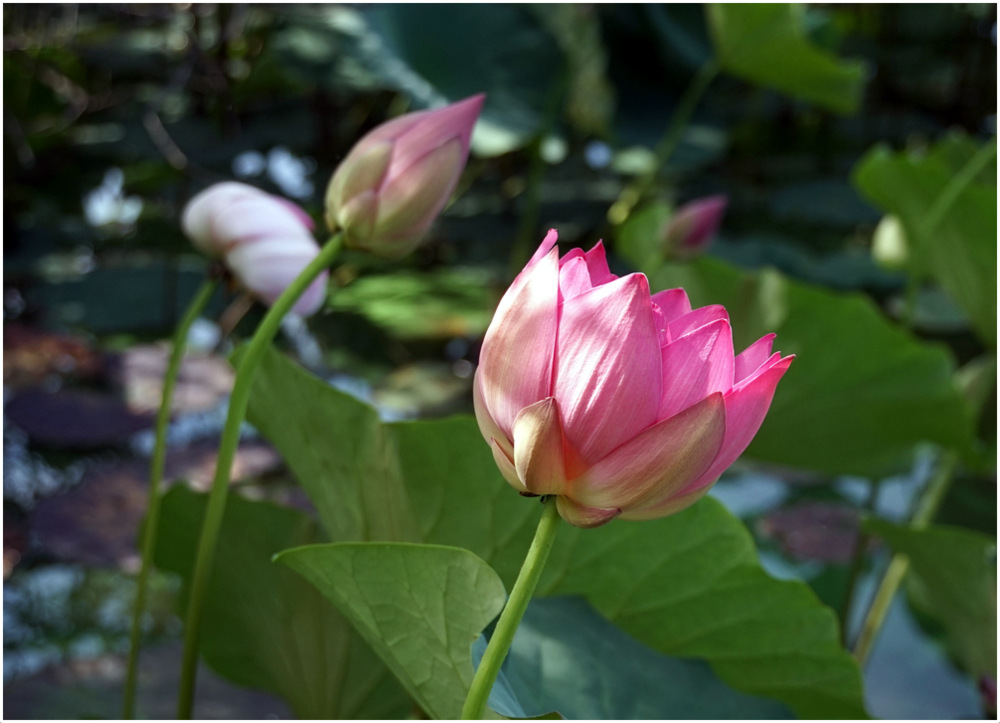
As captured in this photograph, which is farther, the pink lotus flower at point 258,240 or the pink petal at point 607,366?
the pink lotus flower at point 258,240

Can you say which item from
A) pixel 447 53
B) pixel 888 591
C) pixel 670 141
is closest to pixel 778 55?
pixel 670 141

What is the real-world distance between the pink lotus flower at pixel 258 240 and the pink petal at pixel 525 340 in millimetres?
194

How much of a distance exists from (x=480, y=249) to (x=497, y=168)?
1.29 ft

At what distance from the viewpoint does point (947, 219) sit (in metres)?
0.77

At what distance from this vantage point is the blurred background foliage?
761mm

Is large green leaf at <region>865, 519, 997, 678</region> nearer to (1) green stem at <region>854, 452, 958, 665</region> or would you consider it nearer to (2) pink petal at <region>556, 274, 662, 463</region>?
(1) green stem at <region>854, 452, 958, 665</region>

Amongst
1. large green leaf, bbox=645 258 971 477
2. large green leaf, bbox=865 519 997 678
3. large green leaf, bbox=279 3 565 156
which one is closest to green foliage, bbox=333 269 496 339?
large green leaf, bbox=279 3 565 156

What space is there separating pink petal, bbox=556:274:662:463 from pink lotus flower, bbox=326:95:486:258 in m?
0.15

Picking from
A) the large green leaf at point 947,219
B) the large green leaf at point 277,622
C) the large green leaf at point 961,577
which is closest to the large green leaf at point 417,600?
the large green leaf at point 277,622

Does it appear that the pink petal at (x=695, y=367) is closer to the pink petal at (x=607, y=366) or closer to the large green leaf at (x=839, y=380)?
the pink petal at (x=607, y=366)

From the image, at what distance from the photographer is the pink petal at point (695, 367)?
223 mm

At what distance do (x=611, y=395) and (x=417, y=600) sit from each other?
10cm

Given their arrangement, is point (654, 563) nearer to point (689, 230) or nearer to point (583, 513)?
point (583, 513)

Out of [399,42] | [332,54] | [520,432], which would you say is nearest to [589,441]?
[520,432]
